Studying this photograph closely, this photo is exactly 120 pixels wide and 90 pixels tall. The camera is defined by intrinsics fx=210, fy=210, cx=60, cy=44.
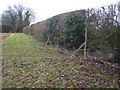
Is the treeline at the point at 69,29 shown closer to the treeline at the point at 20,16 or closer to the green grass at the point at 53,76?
the green grass at the point at 53,76

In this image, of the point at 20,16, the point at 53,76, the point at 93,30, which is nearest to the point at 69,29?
the point at 93,30

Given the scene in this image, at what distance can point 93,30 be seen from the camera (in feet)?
23.7

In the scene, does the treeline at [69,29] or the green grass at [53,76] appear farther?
the treeline at [69,29]

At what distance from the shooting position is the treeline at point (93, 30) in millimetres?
5891

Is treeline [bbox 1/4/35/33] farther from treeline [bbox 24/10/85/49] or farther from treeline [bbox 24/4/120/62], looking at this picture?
treeline [bbox 24/4/120/62]

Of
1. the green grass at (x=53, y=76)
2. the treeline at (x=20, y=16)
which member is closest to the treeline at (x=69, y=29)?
the green grass at (x=53, y=76)

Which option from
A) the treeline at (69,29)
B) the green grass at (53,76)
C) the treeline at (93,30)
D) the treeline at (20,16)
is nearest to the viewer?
the green grass at (53,76)

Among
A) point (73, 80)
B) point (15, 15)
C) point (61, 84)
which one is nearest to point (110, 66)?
point (73, 80)

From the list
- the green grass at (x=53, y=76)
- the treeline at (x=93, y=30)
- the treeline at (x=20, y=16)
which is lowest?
the green grass at (x=53, y=76)

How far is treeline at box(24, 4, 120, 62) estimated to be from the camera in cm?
589

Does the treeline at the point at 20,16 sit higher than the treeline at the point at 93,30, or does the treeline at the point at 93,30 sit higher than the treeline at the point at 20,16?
the treeline at the point at 20,16

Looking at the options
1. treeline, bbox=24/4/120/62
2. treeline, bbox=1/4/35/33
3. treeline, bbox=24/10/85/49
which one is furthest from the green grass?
treeline, bbox=1/4/35/33

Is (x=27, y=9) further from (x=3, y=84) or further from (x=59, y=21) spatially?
(x=3, y=84)

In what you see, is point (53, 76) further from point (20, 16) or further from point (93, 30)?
point (20, 16)
